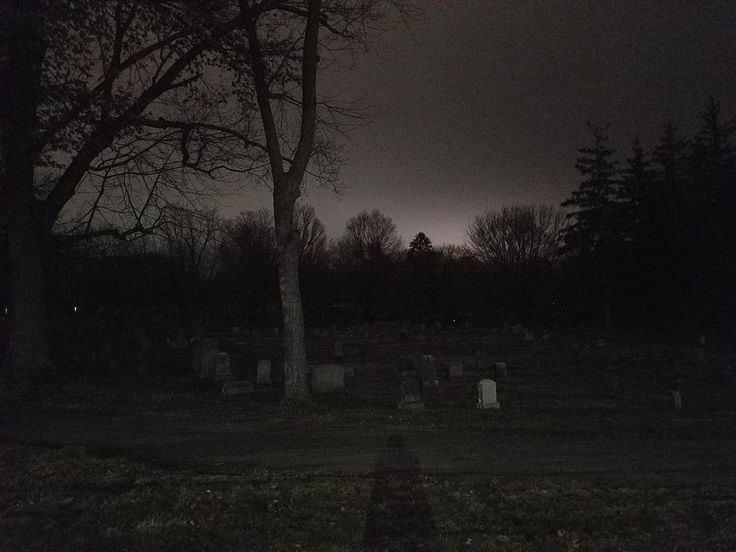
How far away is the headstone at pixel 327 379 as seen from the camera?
16.3 m

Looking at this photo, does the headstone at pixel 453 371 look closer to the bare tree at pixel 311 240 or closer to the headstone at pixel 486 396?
the headstone at pixel 486 396

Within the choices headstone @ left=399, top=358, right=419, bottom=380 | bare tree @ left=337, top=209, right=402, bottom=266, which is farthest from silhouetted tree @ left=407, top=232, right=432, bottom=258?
headstone @ left=399, top=358, right=419, bottom=380

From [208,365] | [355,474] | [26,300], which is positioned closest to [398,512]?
[355,474]

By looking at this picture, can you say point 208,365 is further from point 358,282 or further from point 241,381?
point 358,282

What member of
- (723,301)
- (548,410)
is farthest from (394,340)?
(548,410)

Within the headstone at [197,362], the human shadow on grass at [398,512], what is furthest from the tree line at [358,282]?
the human shadow on grass at [398,512]

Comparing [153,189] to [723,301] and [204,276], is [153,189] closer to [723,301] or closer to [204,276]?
[723,301]

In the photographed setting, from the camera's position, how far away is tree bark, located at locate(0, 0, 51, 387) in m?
12.5

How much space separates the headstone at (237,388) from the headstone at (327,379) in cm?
148

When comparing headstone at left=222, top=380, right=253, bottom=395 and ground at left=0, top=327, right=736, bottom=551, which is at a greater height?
headstone at left=222, top=380, right=253, bottom=395

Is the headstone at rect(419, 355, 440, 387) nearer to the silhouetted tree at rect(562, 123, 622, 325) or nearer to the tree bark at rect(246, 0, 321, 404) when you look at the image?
the tree bark at rect(246, 0, 321, 404)

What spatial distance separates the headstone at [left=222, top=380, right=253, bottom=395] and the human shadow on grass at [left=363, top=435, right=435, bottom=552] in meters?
8.02

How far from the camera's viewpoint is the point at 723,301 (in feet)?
148

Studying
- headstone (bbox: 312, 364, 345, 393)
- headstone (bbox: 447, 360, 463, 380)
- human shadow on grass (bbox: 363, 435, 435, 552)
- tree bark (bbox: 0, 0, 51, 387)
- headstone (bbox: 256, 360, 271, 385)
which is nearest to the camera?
human shadow on grass (bbox: 363, 435, 435, 552)
